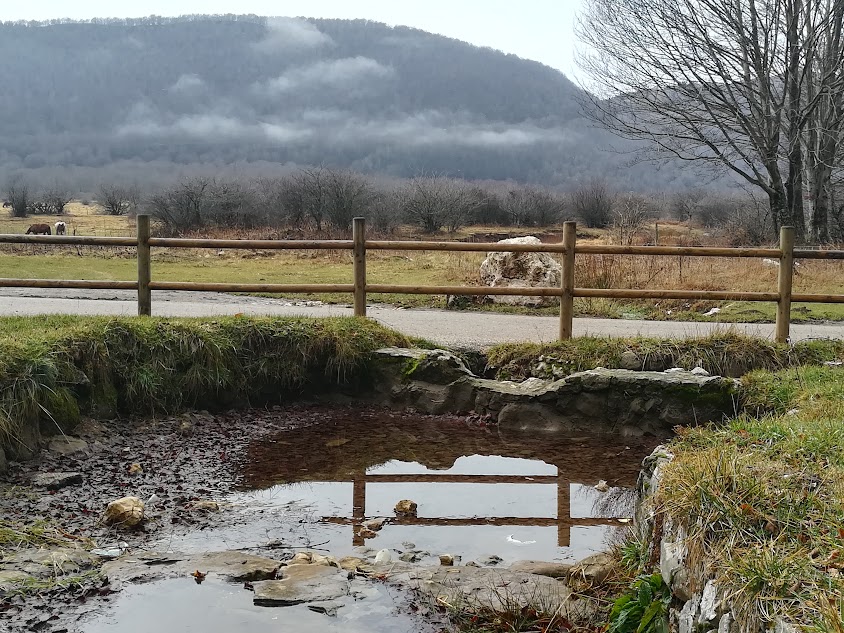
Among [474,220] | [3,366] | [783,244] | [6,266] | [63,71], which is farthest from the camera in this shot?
[63,71]

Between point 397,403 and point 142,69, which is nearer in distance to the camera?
point 397,403

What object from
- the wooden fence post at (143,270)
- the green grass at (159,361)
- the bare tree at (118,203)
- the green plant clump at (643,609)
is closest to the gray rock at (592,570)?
the green plant clump at (643,609)

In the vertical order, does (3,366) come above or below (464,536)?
above

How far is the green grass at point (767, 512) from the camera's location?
3150mm

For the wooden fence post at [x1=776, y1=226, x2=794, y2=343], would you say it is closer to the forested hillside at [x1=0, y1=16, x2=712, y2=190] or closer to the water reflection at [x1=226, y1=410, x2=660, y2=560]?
the water reflection at [x1=226, y1=410, x2=660, y2=560]

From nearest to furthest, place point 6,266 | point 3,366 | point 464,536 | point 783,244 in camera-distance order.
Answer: point 464,536 < point 3,366 < point 783,244 < point 6,266

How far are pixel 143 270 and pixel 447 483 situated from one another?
4915 millimetres

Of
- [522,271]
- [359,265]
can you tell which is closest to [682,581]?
[359,265]

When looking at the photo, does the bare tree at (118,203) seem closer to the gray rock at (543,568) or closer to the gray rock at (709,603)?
→ the gray rock at (543,568)

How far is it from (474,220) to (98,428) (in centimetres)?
3885

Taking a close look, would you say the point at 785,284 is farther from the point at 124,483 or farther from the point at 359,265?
the point at 124,483

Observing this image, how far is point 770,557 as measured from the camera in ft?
10.9

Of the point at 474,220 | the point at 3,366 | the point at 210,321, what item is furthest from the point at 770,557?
the point at 474,220

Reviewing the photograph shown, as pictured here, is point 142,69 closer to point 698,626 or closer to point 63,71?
point 63,71
